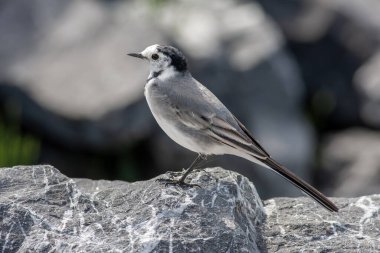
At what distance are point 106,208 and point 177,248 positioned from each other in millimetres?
1015

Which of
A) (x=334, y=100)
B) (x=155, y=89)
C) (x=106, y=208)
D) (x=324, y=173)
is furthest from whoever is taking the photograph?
(x=334, y=100)

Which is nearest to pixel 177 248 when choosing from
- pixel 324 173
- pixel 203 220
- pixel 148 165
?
pixel 203 220

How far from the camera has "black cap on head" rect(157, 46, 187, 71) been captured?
10.7 meters

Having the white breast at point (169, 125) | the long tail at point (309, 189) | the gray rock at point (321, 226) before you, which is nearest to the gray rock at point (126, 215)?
the gray rock at point (321, 226)

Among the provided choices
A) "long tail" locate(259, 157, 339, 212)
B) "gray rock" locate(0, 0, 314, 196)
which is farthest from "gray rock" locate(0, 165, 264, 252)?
"gray rock" locate(0, 0, 314, 196)

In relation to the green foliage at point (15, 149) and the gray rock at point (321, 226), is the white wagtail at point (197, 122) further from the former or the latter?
the green foliage at point (15, 149)

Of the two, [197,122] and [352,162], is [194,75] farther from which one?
[197,122]

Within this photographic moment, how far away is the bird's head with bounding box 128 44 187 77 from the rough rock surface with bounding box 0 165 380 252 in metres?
1.24

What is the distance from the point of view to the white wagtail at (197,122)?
9.89m

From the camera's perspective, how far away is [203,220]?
30.2 ft

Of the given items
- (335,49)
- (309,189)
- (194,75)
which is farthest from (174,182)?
(335,49)

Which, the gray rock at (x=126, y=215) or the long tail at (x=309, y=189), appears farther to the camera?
the long tail at (x=309, y=189)

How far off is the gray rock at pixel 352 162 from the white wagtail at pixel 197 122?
625 centimetres

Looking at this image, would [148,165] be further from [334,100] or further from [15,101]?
[334,100]
